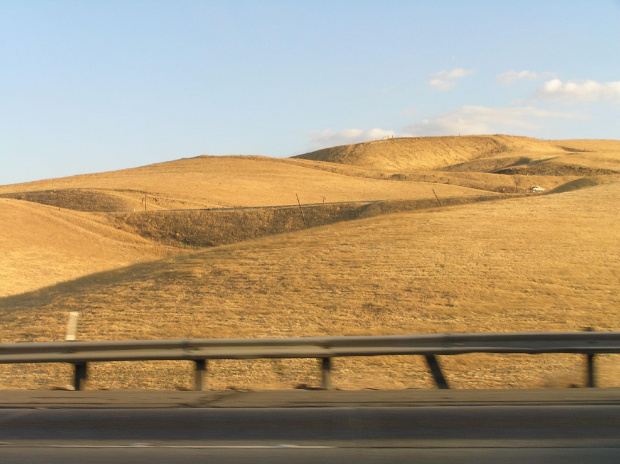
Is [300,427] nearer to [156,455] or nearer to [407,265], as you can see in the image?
[156,455]

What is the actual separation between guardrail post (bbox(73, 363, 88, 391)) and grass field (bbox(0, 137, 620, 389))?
198 cm

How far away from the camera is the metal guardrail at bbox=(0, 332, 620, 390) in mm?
8938

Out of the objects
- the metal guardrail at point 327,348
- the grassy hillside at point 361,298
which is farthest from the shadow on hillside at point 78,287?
the metal guardrail at point 327,348

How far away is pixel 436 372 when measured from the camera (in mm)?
9188

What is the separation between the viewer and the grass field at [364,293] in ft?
39.1

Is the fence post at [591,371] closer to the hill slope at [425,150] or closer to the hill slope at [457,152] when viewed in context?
the hill slope at [457,152]

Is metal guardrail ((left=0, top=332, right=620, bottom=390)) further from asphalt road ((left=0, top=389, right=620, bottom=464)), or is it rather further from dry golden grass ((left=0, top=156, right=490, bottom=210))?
dry golden grass ((left=0, top=156, right=490, bottom=210))

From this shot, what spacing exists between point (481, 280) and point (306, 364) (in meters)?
7.14

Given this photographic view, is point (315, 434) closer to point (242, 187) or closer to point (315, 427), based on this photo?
point (315, 427)

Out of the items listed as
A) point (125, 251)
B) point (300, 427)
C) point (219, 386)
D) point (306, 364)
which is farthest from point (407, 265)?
point (125, 251)

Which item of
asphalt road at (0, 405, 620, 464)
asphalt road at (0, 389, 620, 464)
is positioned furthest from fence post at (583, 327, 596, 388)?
asphalt road at (0, 405, 620, 464)

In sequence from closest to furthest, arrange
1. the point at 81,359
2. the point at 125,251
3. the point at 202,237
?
the point at 81,359 → the point at 125,251 → the point at 202,237

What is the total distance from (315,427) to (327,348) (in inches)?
97.7

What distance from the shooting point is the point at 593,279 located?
18.1 metres
